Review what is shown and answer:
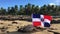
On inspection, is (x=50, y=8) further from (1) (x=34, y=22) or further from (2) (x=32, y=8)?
(1) (x=34, y=22)

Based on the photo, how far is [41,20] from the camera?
4605 mm

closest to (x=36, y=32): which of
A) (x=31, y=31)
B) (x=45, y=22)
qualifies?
(x=31, y=31)

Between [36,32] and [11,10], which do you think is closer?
[36,32]

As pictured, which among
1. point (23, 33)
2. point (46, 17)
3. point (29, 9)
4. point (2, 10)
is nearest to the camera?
point (46, 17)

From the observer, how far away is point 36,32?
41.9 ft

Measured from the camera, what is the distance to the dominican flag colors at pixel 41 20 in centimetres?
453

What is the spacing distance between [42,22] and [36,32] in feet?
27.0

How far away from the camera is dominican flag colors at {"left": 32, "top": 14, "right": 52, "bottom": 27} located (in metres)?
4.53

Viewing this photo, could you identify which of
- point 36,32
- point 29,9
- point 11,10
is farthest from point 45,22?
point 11,10

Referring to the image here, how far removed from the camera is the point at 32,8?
352 ft

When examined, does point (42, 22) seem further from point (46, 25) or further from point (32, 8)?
point (32, 8)

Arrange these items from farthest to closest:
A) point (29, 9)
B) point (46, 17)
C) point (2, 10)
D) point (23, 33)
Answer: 1. point (2, 10)
2. point (29, 9)
3. point (23, 33)
4. point (46, 17)

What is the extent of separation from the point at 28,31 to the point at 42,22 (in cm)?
822

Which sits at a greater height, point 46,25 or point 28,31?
point 46,25
